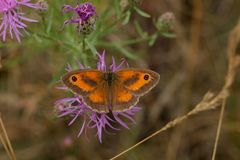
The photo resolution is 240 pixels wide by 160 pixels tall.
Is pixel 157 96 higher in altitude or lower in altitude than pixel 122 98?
lower

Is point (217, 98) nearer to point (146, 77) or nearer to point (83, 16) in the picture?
point (146, 77)

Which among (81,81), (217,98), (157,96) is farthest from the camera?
(157,96)

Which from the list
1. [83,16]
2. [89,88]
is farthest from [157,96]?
[89,88]

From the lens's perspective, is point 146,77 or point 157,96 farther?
point 157,96

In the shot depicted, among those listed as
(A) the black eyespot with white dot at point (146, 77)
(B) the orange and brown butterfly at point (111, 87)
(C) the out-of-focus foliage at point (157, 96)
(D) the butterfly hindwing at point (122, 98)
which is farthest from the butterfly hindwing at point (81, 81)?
(C) the out-of-focus foliage at point (157, 96)

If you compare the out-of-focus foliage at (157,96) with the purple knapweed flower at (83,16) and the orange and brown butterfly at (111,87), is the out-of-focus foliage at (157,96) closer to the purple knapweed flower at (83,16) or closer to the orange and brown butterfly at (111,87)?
the purple knapweed flower at (83,16)

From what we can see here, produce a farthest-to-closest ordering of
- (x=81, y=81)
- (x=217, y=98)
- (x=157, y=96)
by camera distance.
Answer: (x=157, y=96) → (x=217, y=98) → (x=81, y=81)

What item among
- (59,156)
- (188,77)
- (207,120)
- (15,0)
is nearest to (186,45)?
(188,77)

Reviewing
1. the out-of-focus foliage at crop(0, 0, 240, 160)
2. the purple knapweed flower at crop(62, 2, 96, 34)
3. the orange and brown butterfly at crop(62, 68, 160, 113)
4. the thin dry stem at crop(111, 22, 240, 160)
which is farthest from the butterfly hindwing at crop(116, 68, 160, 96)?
the out-of-focus foliage at crop(0, 0, 240, 160)
